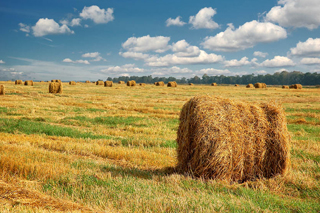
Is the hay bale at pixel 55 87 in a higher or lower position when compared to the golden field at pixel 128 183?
higher

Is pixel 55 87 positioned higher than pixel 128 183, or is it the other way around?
pixel 55 87

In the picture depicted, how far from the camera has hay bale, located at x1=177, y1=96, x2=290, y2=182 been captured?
258 inches

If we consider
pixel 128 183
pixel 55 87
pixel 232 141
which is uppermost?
pixel 55 87

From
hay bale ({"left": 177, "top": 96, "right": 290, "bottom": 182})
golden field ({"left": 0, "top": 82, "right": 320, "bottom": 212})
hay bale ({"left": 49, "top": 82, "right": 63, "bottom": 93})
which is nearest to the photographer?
golden field ({"left": 0, "top": 82, "right": 320, "bottom": 212})

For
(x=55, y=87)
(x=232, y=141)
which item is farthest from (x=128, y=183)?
(x=55, y=87)

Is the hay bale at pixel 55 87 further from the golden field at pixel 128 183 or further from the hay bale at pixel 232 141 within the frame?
the hay bale at pixel 232 141

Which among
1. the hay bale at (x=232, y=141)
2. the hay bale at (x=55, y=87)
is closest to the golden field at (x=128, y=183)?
the hay bale at (x=232, y=141)

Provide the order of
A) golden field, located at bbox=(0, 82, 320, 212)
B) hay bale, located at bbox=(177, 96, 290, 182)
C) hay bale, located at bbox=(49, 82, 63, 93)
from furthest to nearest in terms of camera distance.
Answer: hay bale, located at bbox=(49, 82, 63, 93) → hay bale, located at bbox=(177, 96, 290, 182) → golden field, located at bbox=(0, 82, 320, 212)

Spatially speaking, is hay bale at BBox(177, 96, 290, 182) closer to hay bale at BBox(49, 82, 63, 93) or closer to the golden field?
the golden field

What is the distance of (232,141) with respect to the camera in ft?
21.8

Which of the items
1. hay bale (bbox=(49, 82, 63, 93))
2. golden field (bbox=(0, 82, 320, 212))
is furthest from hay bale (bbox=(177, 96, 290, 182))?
hay bale (bbox=(49, 82, 63, 93))

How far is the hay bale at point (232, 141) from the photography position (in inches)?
258

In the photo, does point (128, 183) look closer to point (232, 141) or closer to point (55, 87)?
point (232, 141)

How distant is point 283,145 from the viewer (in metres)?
6.89
